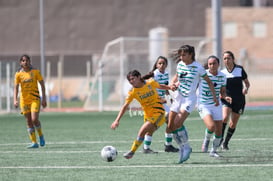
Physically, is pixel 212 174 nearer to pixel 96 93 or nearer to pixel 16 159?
pixel 16 159

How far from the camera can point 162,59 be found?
57.8 ft

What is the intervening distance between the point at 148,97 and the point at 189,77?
2.71 ft

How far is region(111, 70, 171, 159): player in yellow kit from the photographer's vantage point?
1459 cm

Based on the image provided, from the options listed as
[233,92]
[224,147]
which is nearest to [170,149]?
[224,147]

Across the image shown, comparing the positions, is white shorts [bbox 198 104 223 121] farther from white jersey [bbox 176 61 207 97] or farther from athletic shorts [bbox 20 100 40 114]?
athletic shorts [bbox 20 100 40 114]

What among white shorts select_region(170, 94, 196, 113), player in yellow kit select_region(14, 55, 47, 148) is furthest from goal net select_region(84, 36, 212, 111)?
white shorts select_region(170, 94, 196, 113)

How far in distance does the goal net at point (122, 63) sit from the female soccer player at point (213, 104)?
19.3m

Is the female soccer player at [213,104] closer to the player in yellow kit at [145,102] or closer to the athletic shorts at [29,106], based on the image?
the player in yellow kit at [145,102]

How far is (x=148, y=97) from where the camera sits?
48.7 feet

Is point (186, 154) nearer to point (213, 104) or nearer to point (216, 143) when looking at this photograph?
point (216, 143)

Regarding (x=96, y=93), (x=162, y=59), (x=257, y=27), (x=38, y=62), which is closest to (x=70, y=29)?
(x=38, y=62)

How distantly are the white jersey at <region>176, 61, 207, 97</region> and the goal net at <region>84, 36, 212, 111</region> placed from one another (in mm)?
20476

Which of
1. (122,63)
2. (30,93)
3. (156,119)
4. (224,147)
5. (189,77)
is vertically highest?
(122,63)

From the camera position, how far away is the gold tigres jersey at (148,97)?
48.2 feet
